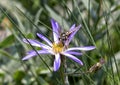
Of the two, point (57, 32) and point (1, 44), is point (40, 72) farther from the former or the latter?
point (57, 32)

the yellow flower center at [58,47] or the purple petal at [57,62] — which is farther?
the yellow flower center at [58,47]

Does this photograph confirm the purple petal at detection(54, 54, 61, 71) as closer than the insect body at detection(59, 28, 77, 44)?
Yes

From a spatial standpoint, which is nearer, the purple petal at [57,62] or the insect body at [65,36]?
the purple petal at [57,62]

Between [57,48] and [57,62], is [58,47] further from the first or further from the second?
[57,62]

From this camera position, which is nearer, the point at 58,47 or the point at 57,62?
the point at 57,62

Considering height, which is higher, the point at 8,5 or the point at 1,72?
the point at 8,5

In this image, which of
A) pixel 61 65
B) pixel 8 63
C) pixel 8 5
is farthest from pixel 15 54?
pixel 61 65

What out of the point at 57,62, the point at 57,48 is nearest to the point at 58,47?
the point at 57,48

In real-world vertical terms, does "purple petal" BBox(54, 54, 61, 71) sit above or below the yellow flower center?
below

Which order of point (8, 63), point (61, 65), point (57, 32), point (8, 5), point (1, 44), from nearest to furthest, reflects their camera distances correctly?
point (61, 65) → point (57, 32) → point (1, 44) → point (8, 63) → point (8, 5)

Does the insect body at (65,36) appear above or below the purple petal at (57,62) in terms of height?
above

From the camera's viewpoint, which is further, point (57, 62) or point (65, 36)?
point (65, 36)
